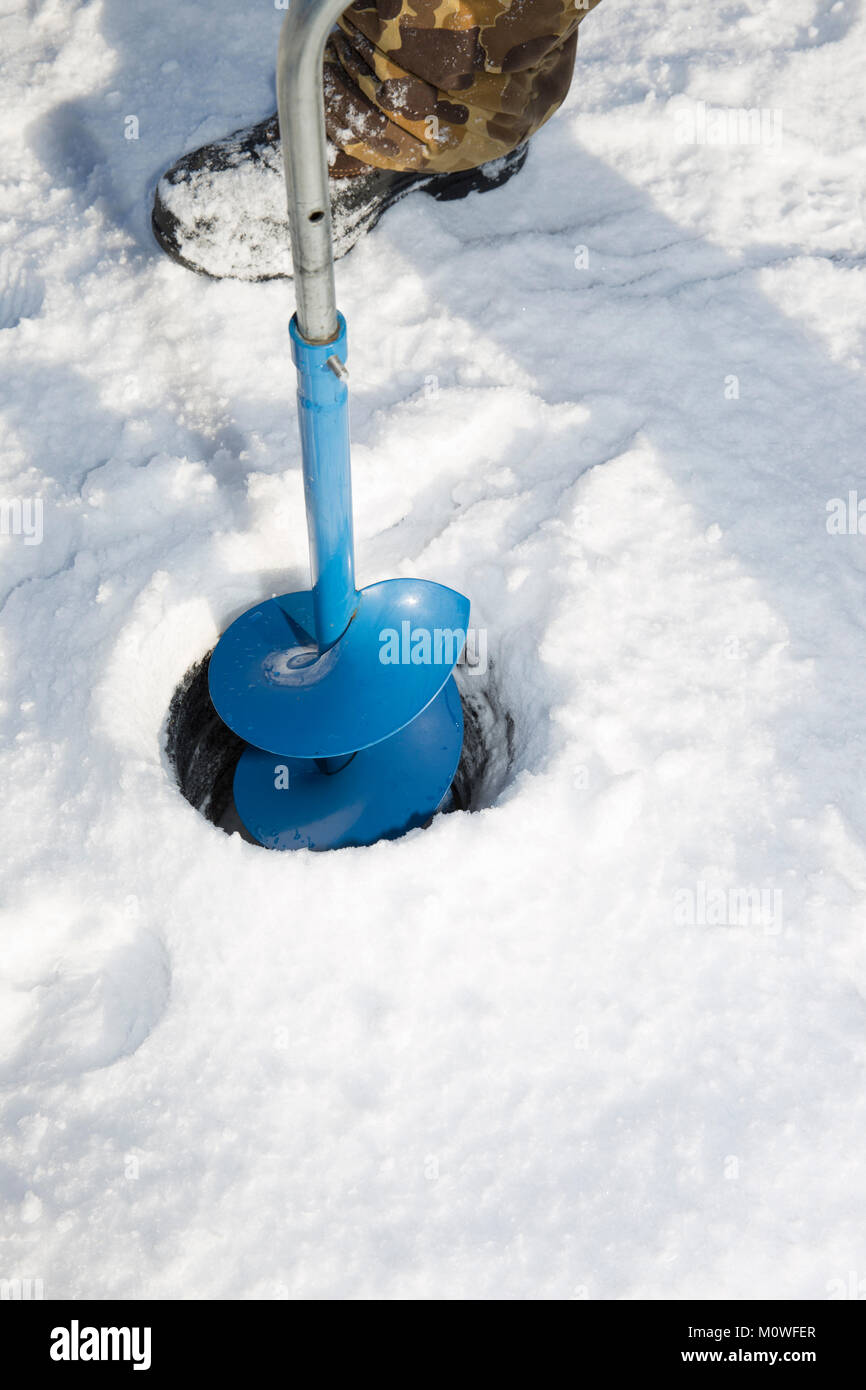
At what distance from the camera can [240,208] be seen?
217 centimetres

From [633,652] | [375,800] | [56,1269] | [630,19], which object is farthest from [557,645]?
[630,19]

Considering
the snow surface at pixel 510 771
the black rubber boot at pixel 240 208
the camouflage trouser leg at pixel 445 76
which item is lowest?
the snow surface at pixel 510 771

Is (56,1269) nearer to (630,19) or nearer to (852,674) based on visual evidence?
(852,674)

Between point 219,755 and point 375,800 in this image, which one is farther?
point 219,755

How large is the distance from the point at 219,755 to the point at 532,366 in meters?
0.90

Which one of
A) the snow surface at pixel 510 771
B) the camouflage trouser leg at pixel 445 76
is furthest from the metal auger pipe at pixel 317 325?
the camouflage trouser leg at pixel 445 76

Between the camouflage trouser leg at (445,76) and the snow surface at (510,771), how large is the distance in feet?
0.70

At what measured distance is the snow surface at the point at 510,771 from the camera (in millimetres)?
1453

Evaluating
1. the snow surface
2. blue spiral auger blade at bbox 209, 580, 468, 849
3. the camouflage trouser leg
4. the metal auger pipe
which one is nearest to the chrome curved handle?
the metal auger pipe

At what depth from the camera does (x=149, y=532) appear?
187cm

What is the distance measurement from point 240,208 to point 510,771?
1.20m

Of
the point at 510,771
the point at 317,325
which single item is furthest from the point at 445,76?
the point at 510,771

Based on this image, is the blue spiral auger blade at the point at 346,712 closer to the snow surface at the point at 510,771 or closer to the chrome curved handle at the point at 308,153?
the snow surface at the point at 510,771

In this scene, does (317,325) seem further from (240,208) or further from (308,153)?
(240,208)
